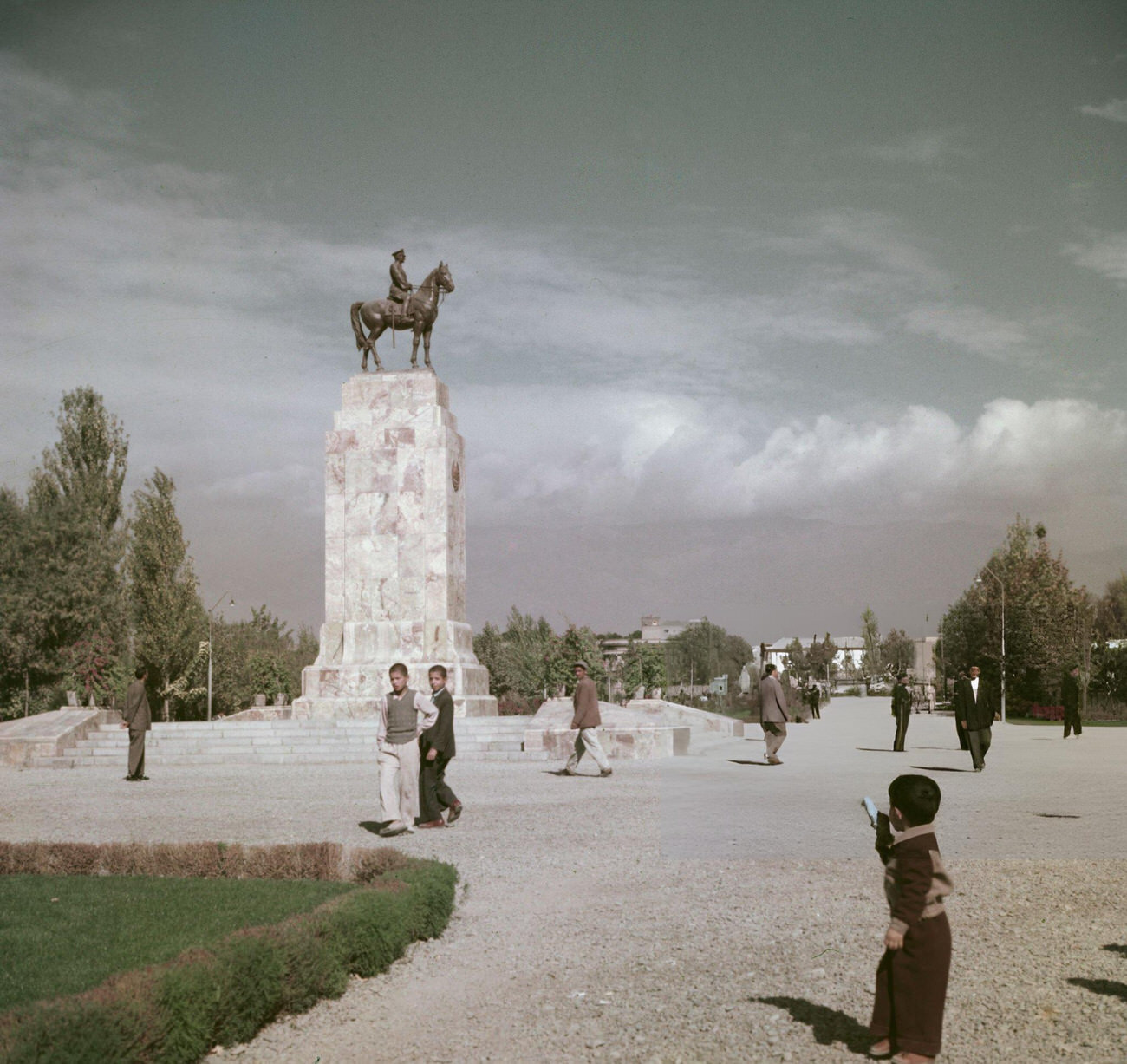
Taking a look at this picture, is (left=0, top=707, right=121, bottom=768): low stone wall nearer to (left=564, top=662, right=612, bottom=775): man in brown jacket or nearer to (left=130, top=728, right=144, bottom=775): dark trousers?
(left=130, top=728, right=144, bottom=775): dark trousers

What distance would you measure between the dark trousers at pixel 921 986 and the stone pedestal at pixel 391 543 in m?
22.6

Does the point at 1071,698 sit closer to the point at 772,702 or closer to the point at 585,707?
the point at 772,702

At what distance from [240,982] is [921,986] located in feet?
9.55

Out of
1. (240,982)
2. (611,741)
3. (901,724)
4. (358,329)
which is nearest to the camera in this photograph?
(240,982)

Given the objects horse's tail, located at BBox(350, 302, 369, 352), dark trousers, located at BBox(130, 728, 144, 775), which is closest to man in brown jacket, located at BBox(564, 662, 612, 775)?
dark trousers, located at BBox(130, 728, 144, 775)

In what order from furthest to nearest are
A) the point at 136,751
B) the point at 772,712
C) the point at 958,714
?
1. the point at 772,712
2. the point at 958,714
3. the point at 136,751

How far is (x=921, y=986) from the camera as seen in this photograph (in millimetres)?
4801

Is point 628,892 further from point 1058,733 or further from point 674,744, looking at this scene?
point 1058,733

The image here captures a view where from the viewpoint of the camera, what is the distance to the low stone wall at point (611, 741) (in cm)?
2117

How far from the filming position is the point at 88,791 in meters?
16.9

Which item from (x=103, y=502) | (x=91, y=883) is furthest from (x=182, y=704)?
(x=91, y=883)

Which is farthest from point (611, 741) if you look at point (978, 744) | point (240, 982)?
point (240, 982)

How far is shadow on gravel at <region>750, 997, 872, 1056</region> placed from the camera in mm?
5164

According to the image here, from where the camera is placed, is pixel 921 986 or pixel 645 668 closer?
pixel 921 986
